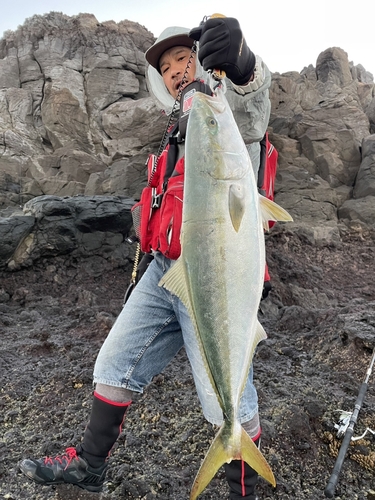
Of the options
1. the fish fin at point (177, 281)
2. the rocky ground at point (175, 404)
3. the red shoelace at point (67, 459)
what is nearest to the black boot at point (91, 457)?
the red shoelace at point (67, 459)

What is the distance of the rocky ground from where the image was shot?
104 inches

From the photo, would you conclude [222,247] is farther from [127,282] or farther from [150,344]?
[127,282]

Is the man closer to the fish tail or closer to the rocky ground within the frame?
the fish tail

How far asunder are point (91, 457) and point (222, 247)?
1496mm

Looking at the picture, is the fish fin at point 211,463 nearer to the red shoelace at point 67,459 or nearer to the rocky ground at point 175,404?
the red shoelace at point 67,459

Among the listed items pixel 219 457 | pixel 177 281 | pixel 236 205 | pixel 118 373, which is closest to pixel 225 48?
pixel 236 205

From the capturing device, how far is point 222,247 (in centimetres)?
152

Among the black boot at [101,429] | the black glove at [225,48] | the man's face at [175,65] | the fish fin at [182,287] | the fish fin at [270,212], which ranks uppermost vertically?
Result: the man's face at [175,65]

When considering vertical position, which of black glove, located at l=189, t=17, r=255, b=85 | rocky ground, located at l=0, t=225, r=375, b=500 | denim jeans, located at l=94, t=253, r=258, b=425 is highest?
black glove, located at l=189, t=17, r=255, b=85

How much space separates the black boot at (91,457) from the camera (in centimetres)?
204

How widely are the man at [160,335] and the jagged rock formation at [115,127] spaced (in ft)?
22.0

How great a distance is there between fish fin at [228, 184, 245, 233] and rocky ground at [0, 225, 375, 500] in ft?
6.63

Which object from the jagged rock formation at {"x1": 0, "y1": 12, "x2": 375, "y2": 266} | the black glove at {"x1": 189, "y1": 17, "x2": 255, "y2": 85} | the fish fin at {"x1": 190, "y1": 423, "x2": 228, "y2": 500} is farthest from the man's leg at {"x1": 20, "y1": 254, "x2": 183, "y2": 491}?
the jagged rock formation at {"x1": 0, "y1": 12, "x2": 375, "y2": 266}

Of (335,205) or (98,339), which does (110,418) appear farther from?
(335,205)
